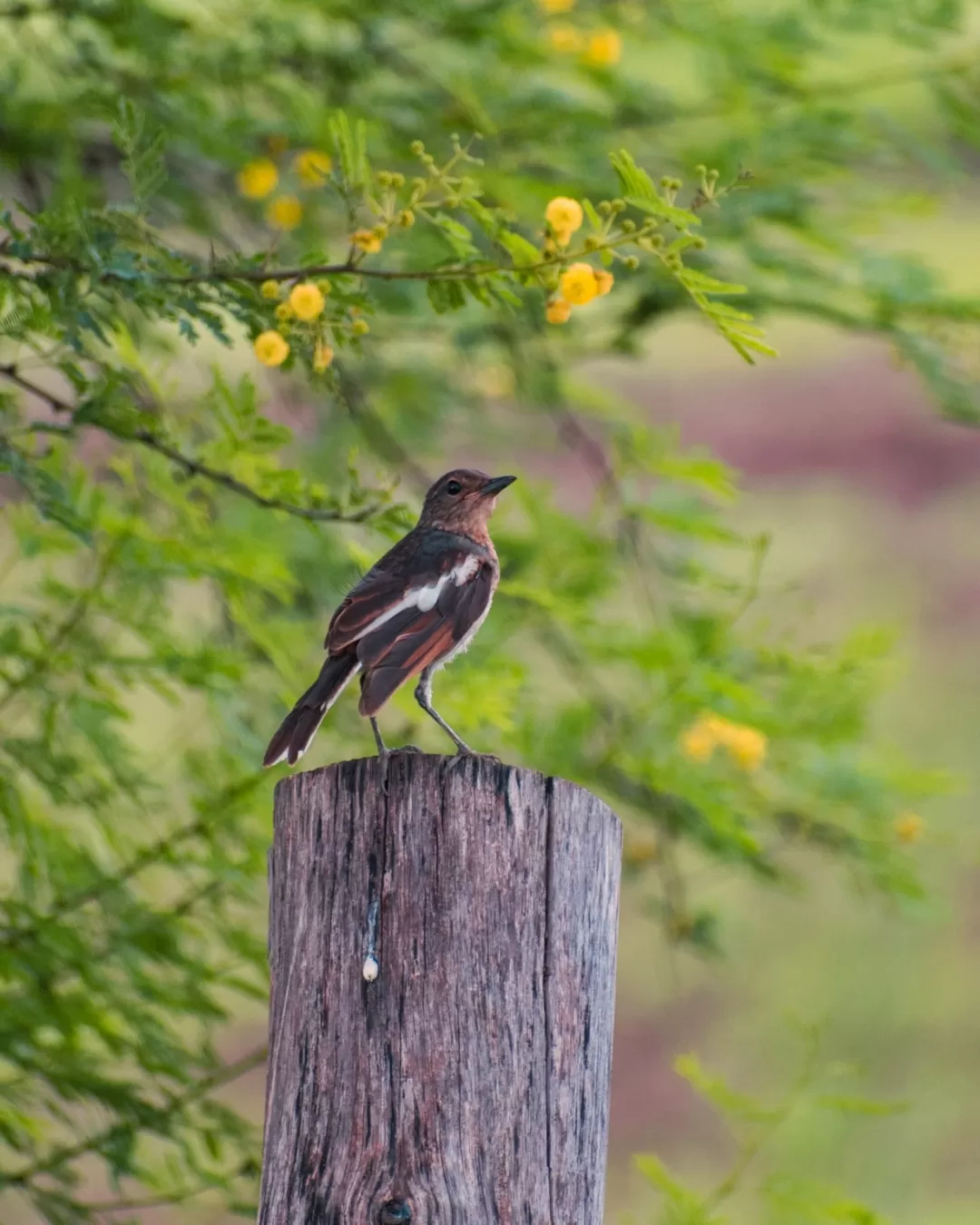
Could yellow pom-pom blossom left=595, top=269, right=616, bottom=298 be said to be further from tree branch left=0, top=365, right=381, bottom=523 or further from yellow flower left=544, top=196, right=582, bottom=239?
tree branch left=0, top=365, right=381, bottom=523

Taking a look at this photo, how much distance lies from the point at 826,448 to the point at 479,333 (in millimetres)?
31279

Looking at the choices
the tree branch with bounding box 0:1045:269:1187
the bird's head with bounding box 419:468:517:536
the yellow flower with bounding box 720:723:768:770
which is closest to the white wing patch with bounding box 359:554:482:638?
the bird's head with bounding box 419:468:517:536

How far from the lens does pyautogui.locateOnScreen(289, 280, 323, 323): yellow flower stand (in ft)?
11.6

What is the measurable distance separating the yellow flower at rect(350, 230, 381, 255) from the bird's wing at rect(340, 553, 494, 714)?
86 centimetres

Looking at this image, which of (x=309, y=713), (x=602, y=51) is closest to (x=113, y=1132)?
(x=309, y=713)

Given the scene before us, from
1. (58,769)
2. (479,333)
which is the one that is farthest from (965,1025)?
(58,769)

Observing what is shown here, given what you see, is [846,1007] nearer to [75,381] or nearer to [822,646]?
[822,646]

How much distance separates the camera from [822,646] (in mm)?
5277

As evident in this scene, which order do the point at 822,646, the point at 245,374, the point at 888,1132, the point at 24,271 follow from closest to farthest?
the point at 24,271
the point at 245,374
the point at 822,646
the point at 888,1132

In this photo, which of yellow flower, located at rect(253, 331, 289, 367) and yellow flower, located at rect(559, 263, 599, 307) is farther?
yellow flower, located at rect(253, 331, 289, 367)

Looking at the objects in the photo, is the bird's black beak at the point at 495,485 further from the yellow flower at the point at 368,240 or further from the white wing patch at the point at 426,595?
the yellow flower at the point at 368,240

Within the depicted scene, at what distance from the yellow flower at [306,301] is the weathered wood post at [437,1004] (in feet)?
3.10

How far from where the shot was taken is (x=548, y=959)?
10.1 feet

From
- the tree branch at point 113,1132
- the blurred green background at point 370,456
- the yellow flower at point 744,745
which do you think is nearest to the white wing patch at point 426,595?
the blurred green background at point 370,456
